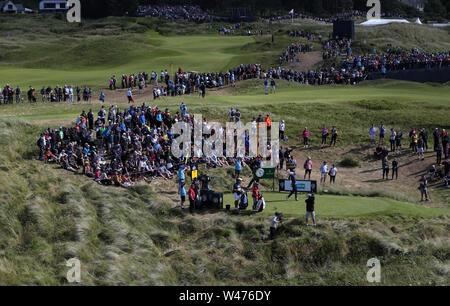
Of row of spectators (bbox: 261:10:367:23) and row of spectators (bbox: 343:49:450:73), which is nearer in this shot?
row of spectators (bbox: 343:49:450:73)

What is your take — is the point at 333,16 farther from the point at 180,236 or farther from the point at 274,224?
the point at 180,236

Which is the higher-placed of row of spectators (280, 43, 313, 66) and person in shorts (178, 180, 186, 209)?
row of spectators (280, 43, 313, 66)

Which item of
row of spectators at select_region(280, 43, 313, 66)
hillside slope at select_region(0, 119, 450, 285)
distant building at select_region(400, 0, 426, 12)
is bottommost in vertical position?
hillside slope at select_region(0, 119, 450, 285)

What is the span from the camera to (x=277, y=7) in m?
143

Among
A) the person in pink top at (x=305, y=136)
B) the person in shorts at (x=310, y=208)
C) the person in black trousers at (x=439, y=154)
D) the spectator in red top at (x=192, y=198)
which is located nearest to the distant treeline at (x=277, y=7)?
the person in pink top at (x=305, y=136)

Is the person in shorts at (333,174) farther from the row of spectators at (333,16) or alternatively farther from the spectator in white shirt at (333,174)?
the row of spectators at (333,16)

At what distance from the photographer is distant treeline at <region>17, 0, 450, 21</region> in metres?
132

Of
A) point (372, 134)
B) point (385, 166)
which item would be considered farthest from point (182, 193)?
point (372, 134)

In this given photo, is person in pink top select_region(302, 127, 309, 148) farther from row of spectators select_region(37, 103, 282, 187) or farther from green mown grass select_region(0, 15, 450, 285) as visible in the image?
green mown grass select_region(0, 15, 450, 285)

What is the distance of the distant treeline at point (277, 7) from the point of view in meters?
132

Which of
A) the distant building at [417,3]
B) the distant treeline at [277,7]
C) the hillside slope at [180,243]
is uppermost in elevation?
the distant building at [417,3]

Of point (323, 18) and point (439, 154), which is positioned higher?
point (323, 18)

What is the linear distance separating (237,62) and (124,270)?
179ft

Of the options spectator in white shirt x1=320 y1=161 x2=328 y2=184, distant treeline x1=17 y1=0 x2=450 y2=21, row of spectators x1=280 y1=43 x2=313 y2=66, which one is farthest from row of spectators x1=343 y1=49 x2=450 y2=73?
distant treeline x1=17 y1=0 x2=450 y2=21
